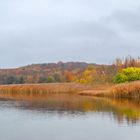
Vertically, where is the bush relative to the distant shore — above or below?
above

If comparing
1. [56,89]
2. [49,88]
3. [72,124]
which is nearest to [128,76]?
[56,89]

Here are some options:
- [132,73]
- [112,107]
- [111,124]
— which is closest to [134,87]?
[112,107]

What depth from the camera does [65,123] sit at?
84.0 ft

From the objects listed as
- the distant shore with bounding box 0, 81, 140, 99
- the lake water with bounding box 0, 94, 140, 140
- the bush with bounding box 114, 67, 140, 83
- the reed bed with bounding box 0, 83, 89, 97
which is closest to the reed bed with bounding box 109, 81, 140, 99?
the distant shore with bounding box 0, 81, 140, 99

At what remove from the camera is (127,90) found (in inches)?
1729

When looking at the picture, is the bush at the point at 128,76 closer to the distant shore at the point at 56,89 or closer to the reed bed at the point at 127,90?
the distant shore at the point at 56,89

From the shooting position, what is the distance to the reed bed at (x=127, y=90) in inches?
1689

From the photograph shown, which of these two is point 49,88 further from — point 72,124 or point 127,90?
point 72,124

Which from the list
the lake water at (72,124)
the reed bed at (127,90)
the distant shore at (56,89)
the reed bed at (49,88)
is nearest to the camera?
the lake water at (72,124)

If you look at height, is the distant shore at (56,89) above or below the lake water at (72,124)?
above

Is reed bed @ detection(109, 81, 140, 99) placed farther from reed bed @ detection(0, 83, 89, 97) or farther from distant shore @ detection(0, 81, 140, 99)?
reed bed @ detection(0, 83, 89, 97)

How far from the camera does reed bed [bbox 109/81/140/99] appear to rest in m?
42.9

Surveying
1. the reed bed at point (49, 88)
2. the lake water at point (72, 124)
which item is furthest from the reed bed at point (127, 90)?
the reed bed at point (49, 88)

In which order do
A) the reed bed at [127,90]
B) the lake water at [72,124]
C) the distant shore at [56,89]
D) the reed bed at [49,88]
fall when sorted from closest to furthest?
the lake water at [72,124]
the reed bed at [127,90]
the distant shore at [56,89]
the reed bed at [49,88]
